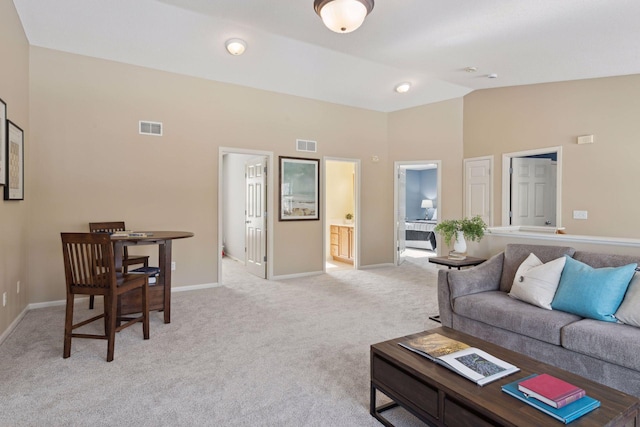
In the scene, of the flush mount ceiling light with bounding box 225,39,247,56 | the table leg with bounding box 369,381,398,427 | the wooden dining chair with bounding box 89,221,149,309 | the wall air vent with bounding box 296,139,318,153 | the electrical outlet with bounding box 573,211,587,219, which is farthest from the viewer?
the wall air vent with bounding box 296,139,318,153

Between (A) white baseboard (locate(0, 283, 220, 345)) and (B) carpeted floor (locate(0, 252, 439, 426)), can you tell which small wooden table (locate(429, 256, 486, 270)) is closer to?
(B) carpeted floor (locate(0, 252, 439, 426))

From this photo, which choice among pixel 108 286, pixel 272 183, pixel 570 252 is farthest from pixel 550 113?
pixel 108 286

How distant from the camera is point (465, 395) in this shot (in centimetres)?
149

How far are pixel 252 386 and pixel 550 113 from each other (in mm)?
5116

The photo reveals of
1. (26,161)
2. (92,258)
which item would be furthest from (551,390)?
(26,161)

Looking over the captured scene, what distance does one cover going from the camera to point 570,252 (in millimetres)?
2861

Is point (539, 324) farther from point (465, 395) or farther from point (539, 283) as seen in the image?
point (465, 395)

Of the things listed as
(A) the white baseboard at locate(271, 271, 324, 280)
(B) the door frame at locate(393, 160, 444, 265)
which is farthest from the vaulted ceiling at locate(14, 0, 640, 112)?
(A) the white baseboard at locate(271, 271, 324, 280)

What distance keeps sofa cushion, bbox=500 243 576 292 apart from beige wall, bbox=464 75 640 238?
217cm

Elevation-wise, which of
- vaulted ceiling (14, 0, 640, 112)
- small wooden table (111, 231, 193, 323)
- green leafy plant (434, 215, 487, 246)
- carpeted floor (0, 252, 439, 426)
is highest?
vaulted ceiling (14, 0, 640, 112)

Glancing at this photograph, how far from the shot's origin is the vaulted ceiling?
9.57 ft

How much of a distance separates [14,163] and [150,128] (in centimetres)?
154

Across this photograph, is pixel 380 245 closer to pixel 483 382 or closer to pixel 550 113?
pixel 550 113

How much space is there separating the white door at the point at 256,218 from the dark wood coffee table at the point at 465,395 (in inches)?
152
